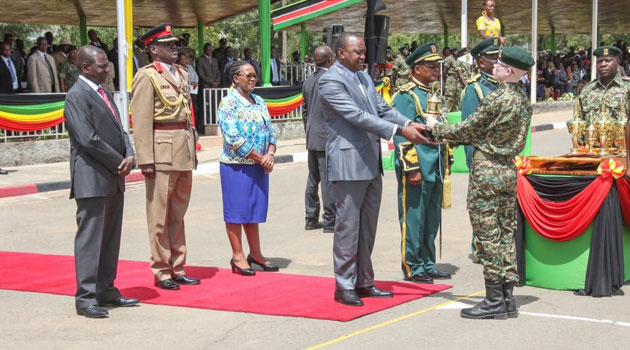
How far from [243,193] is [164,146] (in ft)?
3.23

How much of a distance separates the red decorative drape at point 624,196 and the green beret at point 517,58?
5.09ft

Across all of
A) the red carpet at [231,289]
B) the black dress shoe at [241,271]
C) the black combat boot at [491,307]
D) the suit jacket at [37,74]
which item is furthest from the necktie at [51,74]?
the black combat boot at [491,307]

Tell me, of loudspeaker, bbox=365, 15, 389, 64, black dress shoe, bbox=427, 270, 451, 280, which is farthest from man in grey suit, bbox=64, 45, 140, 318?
loudspeaker, bbox=365, 15, 389, 64

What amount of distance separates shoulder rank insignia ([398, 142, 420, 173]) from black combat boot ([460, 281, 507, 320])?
1.41 metres

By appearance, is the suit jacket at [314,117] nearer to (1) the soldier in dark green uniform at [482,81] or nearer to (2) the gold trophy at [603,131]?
(1) the soldier in dark green uniform at [482,81]

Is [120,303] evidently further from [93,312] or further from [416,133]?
[416,133]

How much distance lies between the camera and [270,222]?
38.2ft

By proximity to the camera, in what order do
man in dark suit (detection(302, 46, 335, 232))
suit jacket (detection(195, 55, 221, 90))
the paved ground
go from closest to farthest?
the paved ground < man in dark suit (detection(302, 46, 335, 232)) < suit jacket (detection(195, 55, 221, 90))

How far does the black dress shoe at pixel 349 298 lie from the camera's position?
7242mm

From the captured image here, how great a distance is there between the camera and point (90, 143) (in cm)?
696

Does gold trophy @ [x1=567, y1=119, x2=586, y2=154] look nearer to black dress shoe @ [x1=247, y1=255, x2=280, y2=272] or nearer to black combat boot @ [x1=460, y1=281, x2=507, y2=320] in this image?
black combat boot @ [x1=460, y1=281, x2=507, y2=320]

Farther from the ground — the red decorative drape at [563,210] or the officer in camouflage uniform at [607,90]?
the officer in camouflage uniform at [607,90]

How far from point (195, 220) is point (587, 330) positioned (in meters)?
6.26

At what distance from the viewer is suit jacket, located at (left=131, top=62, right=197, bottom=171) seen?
784 cm
